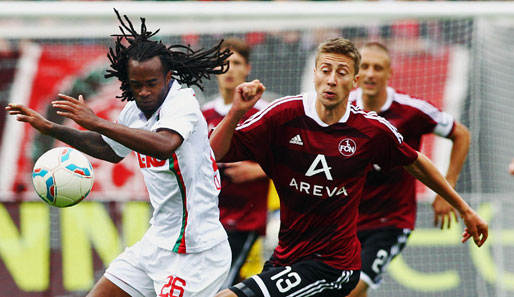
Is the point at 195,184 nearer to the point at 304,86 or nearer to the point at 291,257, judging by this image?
the point at 291,257

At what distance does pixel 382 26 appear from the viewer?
29.0ft

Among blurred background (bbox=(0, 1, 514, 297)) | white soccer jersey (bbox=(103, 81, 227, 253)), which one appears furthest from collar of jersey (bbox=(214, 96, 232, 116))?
white soccer jersey (bbox=(103, 81, 227, 253))

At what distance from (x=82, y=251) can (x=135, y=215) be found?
64cm

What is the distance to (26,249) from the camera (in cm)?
806

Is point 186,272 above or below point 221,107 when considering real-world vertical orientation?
below

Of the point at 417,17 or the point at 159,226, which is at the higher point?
the point at 417,17

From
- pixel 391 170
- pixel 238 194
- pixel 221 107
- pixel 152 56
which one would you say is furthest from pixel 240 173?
pixel 152 56

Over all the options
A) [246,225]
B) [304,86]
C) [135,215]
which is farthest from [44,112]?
[246,225]

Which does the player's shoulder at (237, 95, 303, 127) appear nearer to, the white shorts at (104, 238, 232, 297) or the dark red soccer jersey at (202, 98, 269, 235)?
the white shorts at (104, 238, 232, 297)

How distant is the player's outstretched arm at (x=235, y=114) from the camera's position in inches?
182

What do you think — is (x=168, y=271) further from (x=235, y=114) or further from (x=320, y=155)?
(x=320, y=155)

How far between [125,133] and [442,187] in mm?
2115

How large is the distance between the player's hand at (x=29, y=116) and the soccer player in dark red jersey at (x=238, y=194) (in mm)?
2370

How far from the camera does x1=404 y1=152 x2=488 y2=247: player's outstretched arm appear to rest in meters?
4.99
